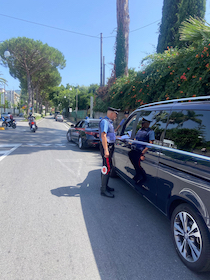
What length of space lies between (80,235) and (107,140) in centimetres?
189

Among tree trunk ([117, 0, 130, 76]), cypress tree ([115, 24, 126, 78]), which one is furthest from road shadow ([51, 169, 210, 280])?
tree trunk ([117, 0, 130, 76])

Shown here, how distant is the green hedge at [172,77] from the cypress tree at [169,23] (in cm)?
407

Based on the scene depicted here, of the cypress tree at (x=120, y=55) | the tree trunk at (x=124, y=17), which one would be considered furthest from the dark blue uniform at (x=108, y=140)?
the tree trunk at (x=124, y=17)

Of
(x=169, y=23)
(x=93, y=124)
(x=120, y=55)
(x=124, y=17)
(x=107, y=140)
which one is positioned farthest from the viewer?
(x=120, y=55)

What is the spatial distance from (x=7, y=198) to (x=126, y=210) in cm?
230

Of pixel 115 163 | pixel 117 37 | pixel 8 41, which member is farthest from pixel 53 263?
pixel 8 41

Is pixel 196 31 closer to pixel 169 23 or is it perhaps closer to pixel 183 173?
pixel 183 173

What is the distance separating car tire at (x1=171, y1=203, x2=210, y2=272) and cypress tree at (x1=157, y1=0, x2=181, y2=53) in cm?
1417

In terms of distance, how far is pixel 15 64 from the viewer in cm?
3819

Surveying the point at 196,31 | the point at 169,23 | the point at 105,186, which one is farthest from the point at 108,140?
the point at 169,23

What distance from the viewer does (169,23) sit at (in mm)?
14898

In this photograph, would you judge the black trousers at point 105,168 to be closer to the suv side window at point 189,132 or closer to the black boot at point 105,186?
the black boot at point 105,186

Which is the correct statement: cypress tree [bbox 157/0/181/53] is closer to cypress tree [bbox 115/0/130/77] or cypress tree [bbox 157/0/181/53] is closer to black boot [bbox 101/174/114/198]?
cypress tree [bbox 115/0/130/77]

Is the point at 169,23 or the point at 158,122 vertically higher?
the point at 169,23
